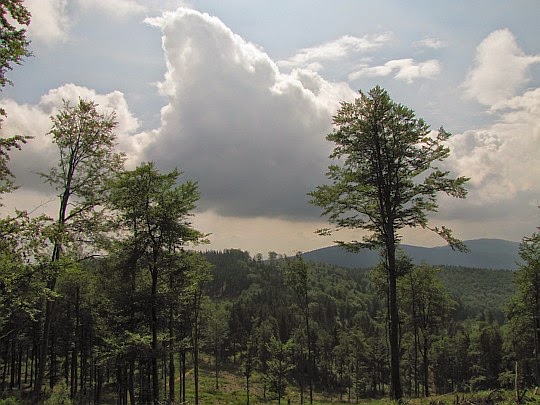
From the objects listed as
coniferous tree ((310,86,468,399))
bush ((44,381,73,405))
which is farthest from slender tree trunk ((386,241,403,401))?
bush ((44,381,73,405))

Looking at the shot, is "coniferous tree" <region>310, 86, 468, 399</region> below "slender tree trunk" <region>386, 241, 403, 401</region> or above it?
above

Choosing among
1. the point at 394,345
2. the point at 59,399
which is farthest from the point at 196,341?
the point at 394,345

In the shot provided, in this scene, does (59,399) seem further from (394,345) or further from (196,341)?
(394,345)

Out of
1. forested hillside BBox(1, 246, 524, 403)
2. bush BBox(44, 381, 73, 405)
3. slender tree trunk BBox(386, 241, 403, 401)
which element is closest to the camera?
slender tree trunk BBox(386, 241, 403, 401)

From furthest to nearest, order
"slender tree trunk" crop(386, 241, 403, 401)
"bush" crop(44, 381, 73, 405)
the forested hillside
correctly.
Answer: "bush" crop(44, 381, 73, 405) < the forested hillside < "slender tree trunk" crop(386, 241, 403, 401)

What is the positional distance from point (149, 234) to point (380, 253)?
17544 millimetres

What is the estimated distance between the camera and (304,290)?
126 ft

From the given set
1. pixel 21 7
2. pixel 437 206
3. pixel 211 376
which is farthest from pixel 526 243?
pixel 211 376

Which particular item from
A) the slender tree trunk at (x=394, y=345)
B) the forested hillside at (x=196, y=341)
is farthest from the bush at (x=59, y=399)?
the slender tree trunk at (x=394, y=345)

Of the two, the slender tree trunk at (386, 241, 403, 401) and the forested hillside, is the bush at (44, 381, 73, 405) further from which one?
the slender tree trunk at (386, 241, 403, 401)

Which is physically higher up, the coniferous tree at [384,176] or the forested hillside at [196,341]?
the coniferous tree at [384,176]

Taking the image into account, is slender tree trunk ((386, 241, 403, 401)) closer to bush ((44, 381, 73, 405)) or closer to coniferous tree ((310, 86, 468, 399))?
coniferous tree ((310, 86, 468, 399))

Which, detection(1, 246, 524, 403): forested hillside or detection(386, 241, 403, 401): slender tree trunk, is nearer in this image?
detection(386, 241, 403, 401): slender tree trunk

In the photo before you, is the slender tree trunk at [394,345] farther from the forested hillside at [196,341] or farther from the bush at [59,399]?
the bush at [59,399]
